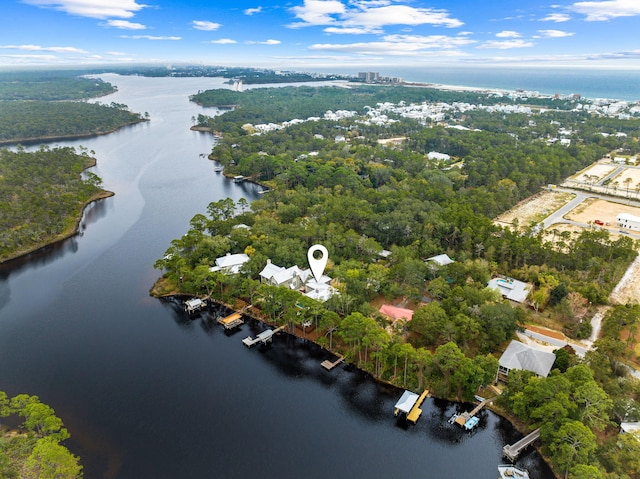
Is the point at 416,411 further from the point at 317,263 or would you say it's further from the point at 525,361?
the point at 317,263

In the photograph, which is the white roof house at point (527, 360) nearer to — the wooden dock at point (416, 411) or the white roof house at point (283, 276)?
the wooden dock at point (416, 411)

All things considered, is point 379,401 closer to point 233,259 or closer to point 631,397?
point 631,397

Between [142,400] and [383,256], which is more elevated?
[383,256]

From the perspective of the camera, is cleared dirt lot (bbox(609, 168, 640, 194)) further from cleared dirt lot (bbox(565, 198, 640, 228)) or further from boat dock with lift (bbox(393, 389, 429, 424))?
boat dock with lift (bbox(393, 389, 429, 424))

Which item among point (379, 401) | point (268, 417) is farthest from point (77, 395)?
point (379, 401)

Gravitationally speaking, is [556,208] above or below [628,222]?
below

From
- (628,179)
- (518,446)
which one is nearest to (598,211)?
(628,179)
